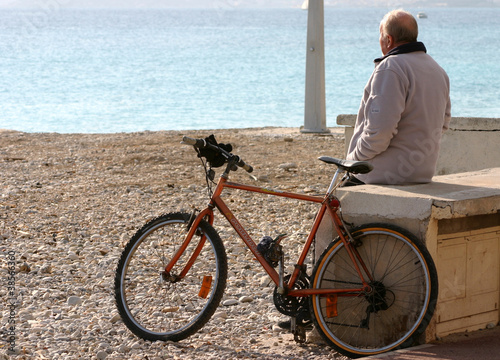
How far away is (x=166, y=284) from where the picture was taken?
4.53m

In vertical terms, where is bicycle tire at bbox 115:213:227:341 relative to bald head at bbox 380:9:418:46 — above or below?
below

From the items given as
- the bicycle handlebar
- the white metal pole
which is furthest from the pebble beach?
the white metal pole

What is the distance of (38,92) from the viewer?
43.0 m

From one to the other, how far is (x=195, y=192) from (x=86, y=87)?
37.4m

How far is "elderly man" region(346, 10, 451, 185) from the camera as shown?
4.21 m

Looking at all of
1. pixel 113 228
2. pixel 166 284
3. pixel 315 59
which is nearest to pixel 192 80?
pixel 315 59

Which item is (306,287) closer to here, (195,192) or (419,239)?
(419,239)

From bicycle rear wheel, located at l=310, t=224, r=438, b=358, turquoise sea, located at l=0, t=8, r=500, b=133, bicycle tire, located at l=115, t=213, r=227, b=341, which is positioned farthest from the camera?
turquoise sea, located at l=0, t=8, r=500, b=133

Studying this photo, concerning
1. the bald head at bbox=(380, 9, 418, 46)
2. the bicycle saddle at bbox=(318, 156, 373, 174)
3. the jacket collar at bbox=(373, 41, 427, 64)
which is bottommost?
the bicycle saddle at bbox=(318, 156, 373, 174)

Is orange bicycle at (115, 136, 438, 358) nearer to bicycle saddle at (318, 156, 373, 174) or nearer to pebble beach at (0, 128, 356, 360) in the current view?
bicycle saddle at (318, 156, 373, 174)

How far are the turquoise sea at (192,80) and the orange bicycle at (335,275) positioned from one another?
2282 centimetres

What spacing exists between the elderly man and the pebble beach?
0.75 metres

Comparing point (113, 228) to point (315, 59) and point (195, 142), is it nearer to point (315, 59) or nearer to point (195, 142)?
point (195, 142)

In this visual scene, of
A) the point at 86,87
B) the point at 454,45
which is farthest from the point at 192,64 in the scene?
the point at 454,45
